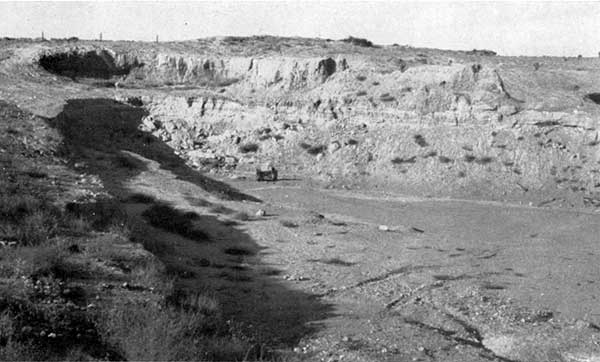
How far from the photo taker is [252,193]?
28141mm

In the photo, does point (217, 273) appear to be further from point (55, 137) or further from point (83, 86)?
point (83, 86)

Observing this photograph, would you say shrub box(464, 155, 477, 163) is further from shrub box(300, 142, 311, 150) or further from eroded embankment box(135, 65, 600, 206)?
shrub box(300, 142, 311, 150)

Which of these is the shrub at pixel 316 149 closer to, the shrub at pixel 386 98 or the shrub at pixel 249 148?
the shrub at pixel 249 148

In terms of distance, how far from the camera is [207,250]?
57.5ft

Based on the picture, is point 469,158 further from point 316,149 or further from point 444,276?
point 444,276

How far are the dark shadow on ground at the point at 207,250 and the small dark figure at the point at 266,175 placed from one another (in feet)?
5.74

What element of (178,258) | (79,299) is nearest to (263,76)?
(178,258)

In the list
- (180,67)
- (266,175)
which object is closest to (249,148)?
(266,175)

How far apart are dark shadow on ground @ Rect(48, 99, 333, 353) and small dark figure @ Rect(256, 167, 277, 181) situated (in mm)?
1748

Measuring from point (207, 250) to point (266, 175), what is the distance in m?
13.4

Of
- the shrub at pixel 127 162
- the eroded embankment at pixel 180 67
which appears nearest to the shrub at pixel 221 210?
the shrub at pixel 127 162

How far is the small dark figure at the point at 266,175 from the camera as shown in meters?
30.7

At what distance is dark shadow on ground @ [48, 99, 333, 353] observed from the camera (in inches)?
486

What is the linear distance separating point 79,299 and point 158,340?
1.84 m
